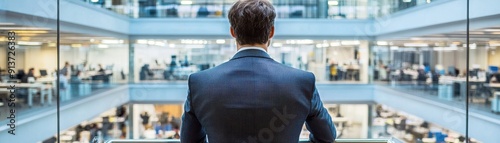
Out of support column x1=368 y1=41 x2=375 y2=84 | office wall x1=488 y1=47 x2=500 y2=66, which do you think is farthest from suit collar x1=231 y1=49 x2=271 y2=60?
support column x1=368 y1=41 x2=375 y2=84

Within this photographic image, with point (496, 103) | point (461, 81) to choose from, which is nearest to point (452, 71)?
point (461, 81)

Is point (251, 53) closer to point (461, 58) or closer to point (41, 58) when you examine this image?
point (41, 58)

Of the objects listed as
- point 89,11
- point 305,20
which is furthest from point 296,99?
point 305,20

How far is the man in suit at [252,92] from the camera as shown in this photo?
3.03 ft

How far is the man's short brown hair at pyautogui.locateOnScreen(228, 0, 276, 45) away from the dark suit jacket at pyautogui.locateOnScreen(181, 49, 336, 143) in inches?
1.3

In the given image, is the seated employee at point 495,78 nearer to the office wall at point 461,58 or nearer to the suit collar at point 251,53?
the office wall at point 461,58

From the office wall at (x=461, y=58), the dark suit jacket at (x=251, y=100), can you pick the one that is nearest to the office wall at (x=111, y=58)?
→ the office wall at (x=461, y=58)

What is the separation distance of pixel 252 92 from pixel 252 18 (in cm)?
13

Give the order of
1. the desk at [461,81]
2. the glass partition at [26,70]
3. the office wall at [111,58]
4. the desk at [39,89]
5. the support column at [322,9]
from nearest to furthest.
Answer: the glass partition at [26,70] < the desk at [39,89] < the desk at [461,81] < the support column at [322,9] < the office wall at [111,58]

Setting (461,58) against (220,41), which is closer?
(461,58)

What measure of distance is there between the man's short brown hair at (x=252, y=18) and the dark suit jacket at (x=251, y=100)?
0.11 feet

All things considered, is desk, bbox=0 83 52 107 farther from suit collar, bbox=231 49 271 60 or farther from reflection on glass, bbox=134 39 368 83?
suit collar, bbox=231 49 271 60

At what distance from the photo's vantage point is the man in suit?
92 cm

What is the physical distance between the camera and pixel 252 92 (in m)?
0.92
